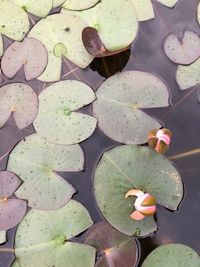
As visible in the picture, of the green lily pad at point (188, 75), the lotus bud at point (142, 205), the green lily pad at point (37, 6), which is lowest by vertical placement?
the lotus bud at point (142, 205)

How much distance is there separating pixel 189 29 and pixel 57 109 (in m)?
0.74

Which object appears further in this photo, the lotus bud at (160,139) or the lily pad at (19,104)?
the lily pad at (19,104)

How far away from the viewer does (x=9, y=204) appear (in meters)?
1.82

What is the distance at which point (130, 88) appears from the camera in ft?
6.59

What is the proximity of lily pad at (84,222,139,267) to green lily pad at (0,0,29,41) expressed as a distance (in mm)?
992

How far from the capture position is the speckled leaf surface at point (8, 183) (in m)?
1.85

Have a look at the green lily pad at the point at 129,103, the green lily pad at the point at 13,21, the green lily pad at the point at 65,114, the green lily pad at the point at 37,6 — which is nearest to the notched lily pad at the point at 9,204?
the green lily pad at the point at 65,114

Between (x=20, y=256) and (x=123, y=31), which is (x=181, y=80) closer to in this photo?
(x=123, y=31)

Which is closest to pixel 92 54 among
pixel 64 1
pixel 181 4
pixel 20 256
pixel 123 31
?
pixel 123 31

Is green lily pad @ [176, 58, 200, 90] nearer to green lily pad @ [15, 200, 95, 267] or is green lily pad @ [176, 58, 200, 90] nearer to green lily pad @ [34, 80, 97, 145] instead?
green lily pad @ [34, 80, 97, 145]

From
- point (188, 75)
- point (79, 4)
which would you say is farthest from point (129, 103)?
point (79, 4)

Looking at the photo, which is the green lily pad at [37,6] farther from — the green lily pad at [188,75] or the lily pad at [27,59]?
the green lily pad at [188,75]

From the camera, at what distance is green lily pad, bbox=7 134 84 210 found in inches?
71.3

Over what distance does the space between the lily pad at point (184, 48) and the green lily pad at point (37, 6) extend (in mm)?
595
